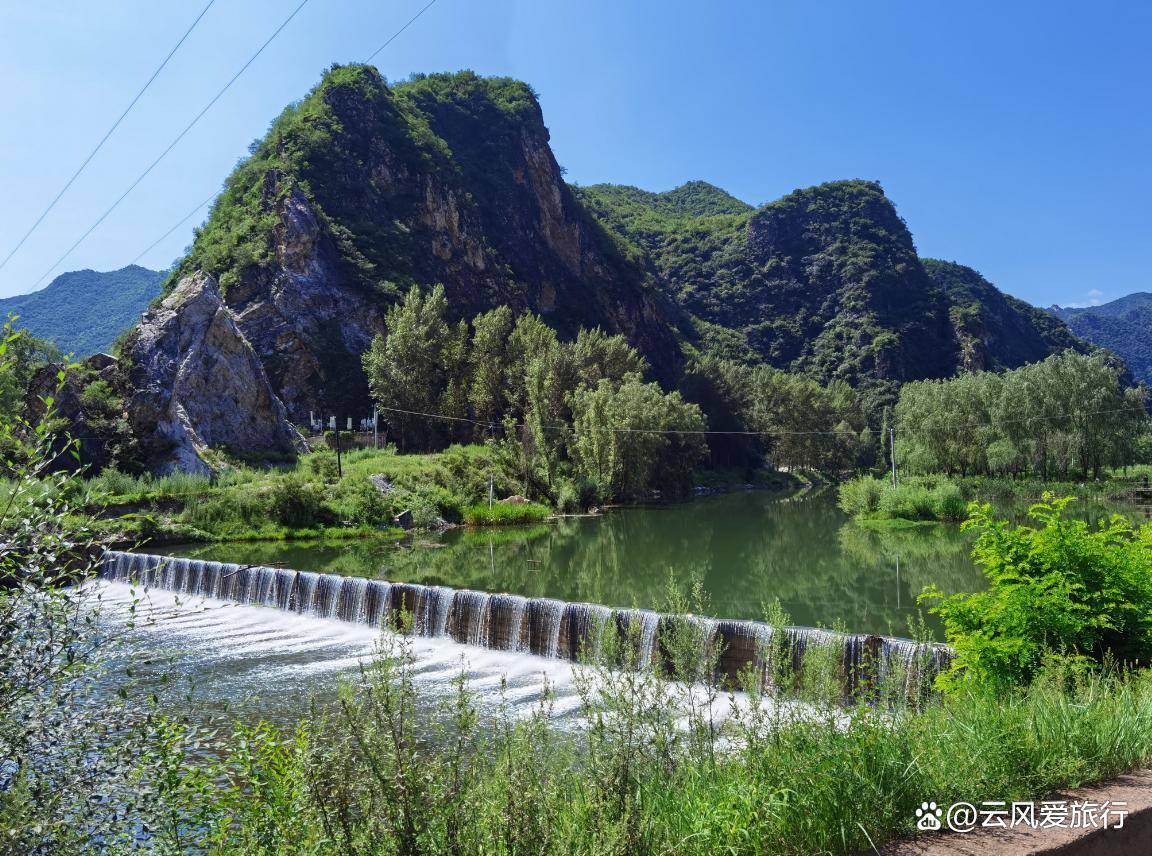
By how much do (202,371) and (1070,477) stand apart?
158 ft

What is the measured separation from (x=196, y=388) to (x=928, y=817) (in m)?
39.8

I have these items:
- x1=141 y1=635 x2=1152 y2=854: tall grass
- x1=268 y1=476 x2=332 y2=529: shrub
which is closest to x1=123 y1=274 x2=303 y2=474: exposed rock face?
x1=268 y1=476 x2=332 y2=529: shrub

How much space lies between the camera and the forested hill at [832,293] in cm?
11075

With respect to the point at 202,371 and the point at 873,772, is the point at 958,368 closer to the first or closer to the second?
the point at 202,371

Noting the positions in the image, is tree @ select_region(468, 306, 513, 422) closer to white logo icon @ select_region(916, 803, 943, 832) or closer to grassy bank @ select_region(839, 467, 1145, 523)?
grassy bank @ select_region(839, 467, 1145, 523)

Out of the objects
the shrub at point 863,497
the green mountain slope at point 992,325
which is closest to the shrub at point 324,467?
the shrub at point 863,497

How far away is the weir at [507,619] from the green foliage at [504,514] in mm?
14628

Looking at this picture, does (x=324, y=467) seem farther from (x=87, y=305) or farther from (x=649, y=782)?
(x=87, y=305)

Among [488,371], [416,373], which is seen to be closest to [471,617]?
[488,371]

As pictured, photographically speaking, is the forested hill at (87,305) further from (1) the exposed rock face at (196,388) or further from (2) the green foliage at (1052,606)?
(2) the green foliage at (1052,606)

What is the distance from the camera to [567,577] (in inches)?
789

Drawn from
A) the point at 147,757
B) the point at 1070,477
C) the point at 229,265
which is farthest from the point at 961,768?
the point at 229,265

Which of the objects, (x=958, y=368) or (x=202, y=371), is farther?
(x=958, y=368)

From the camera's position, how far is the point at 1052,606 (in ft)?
17.7
